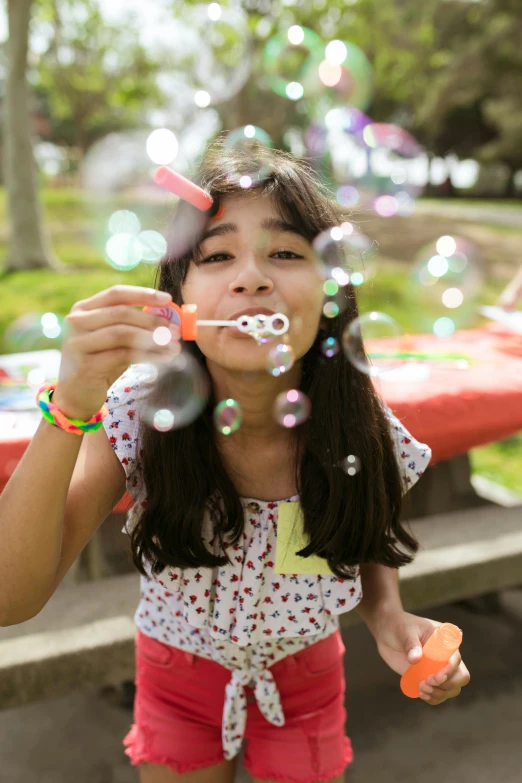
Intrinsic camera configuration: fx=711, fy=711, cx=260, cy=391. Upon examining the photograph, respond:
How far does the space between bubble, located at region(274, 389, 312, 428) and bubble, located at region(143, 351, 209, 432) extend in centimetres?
12

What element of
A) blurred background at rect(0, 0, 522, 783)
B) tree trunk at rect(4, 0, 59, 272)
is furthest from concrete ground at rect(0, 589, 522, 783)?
tree trunk at rect(4, 0, 59, 272)

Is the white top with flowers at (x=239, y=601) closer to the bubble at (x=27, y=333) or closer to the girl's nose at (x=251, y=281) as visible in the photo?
the girl's nose at (x=251, y=281)

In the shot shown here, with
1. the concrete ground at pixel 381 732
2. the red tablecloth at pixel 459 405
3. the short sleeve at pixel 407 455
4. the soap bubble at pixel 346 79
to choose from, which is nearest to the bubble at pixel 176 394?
the short sleeve at pixel 407 455

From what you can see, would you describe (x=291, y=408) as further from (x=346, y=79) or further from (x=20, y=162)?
(x=20, y=162)

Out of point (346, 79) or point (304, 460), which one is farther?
point (346, 79)

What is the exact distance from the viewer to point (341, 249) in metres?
1.19

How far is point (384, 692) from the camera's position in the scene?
6.72 feet

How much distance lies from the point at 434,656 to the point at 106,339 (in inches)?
23.2

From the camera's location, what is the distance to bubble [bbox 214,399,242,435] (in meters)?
1.16

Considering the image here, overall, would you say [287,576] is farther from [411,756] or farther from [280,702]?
[411,756]

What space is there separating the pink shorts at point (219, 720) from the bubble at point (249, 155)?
79cm

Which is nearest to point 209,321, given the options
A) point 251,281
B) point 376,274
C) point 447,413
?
point 251,281

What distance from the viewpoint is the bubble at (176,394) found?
1125mm

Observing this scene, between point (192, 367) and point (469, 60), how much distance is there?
14864mm
